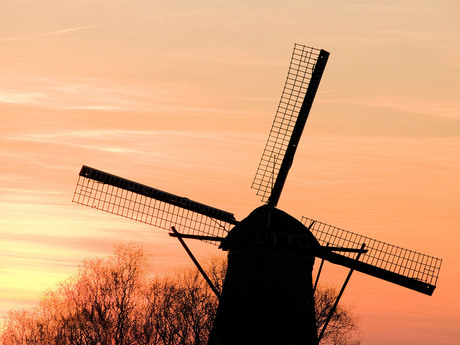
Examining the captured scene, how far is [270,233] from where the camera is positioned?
29.9 meters

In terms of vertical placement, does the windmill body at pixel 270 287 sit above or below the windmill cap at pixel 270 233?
below

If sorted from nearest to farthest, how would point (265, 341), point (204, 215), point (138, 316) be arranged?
point (265, 341) → point (204, 215) → point (138, 316)

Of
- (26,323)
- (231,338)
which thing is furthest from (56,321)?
(231,338)

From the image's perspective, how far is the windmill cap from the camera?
29.8 m

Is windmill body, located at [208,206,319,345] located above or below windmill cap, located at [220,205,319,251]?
below

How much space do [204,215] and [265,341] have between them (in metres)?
6.08

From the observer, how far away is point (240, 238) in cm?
3031

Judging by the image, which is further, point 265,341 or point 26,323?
point 26,323

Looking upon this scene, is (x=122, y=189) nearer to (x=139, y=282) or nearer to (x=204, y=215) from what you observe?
(x=204, y=215)

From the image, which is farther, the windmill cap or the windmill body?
the windmill cap

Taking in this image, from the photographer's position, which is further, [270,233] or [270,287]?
[270,233]

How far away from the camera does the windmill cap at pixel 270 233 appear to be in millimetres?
29812

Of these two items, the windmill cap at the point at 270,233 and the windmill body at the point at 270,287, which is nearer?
the windmill body at the point at 270,287

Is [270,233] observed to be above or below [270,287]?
above
